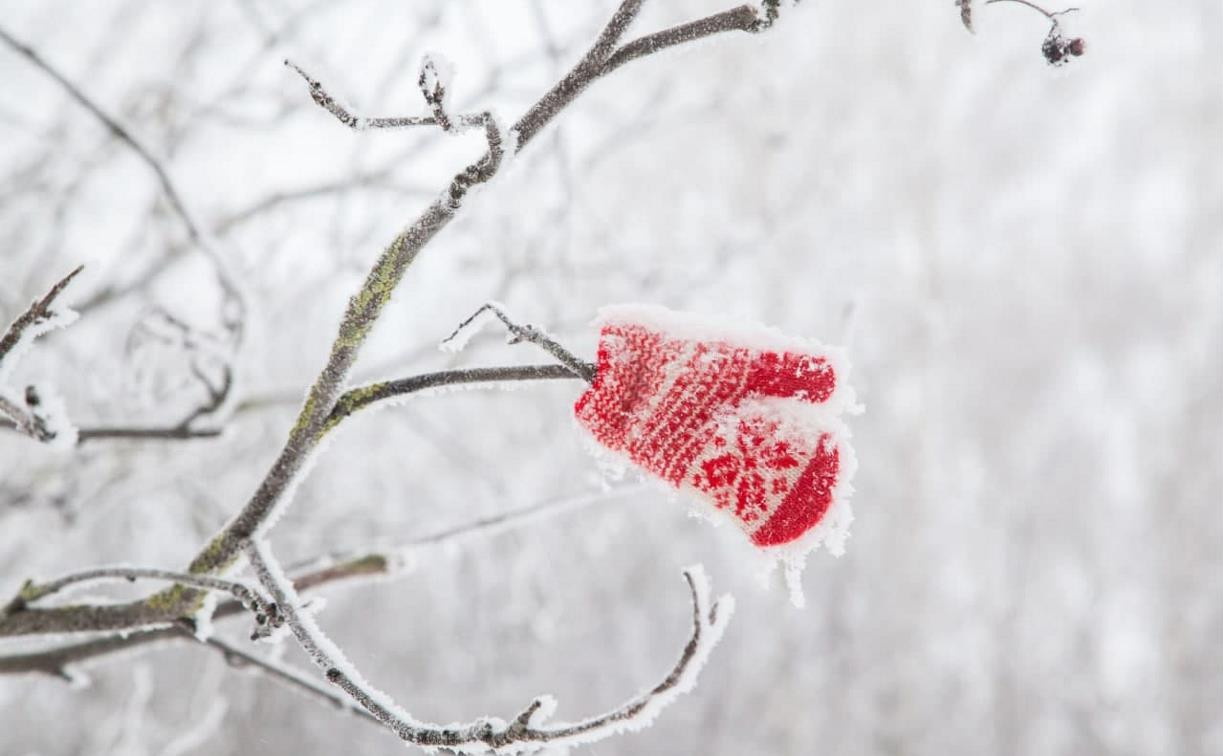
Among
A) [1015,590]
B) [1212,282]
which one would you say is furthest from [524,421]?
[1212,282]

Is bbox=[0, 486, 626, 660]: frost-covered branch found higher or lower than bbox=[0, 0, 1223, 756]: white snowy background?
lower

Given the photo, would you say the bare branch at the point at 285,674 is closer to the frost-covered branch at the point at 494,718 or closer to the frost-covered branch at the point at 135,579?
the frost-covered branch at the point at 135,579

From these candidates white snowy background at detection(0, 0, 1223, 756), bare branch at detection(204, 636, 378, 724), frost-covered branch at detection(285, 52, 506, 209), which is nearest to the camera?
frost-covered branch at detection(285, 52, 506, 209)

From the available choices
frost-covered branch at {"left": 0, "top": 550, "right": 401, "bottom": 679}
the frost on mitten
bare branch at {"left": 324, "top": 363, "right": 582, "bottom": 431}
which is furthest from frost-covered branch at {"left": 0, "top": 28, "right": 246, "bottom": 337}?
the frost on mitten

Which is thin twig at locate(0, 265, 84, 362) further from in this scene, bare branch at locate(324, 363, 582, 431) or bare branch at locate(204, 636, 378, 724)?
bare branch at locate(204, 636, 378, 724)

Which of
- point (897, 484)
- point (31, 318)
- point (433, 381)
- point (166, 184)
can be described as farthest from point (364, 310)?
point (897, 484)

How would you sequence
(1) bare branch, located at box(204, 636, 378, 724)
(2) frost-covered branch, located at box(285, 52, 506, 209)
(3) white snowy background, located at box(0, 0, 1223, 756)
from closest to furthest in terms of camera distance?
(2) frost-covered branch, located at box(285, 52, 506, 209) → (1) bare branch, located at box(204, 636, 378, 724) → (3) white snowy background, located at box(0, 0, 1223, 756)

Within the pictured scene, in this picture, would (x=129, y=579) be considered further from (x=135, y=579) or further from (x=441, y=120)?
(x=441, y=120)
